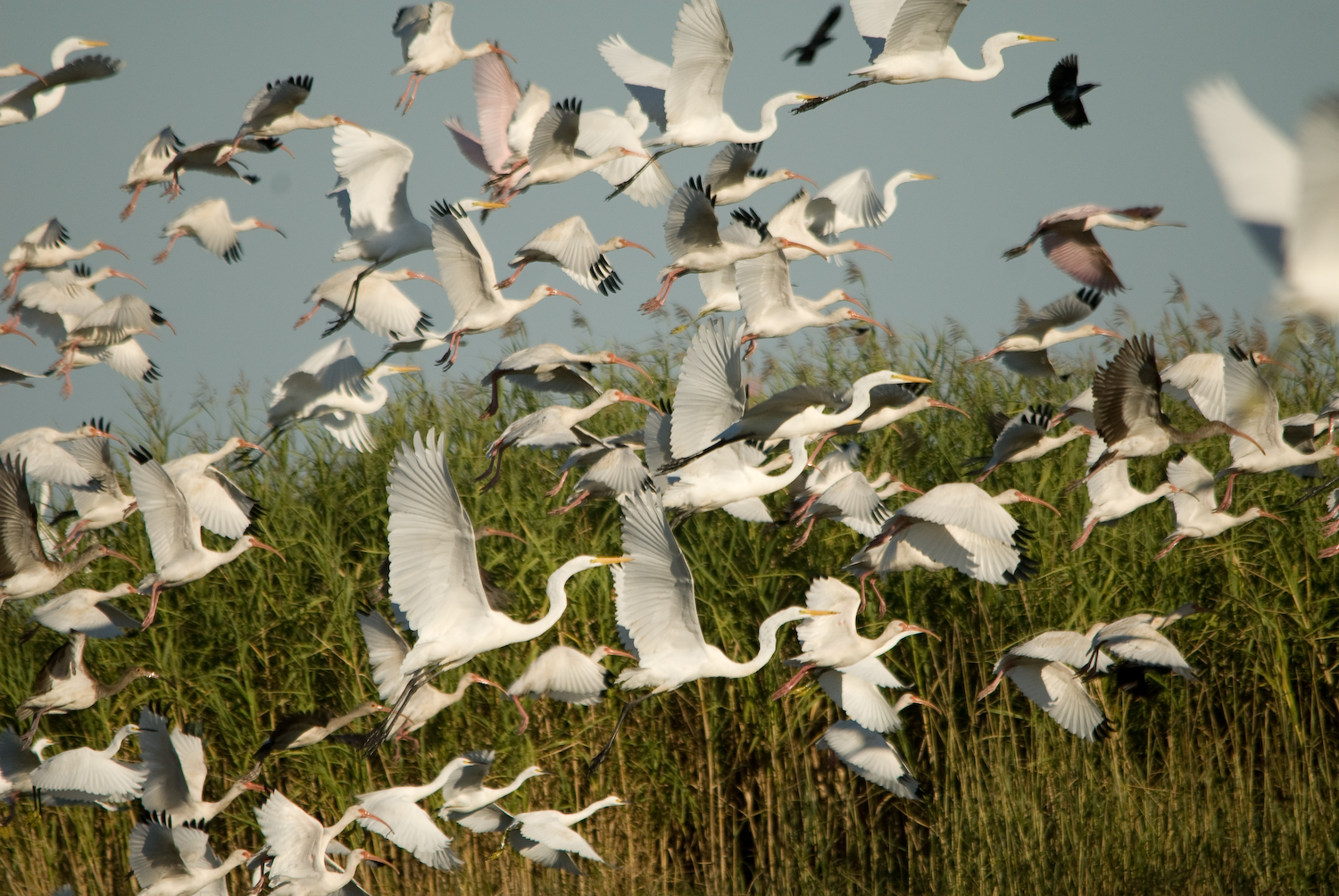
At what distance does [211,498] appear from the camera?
286 inches

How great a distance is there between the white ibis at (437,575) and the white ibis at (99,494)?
3154 mm

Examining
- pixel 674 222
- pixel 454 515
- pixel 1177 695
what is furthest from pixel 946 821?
pixel 674 222

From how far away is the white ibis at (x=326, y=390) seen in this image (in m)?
7.66

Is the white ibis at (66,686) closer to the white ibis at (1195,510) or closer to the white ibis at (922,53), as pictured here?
the white ibis at (922,53)

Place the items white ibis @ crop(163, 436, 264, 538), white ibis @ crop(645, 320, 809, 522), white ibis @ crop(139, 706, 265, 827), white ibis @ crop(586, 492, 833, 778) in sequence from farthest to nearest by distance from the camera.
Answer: white ibis @ crop(163, 436, 264, 538) < white ibis @ crop(139, 706, 265, 827) < white ibis @ crop(645, 320, 809, 522) < white ibis @ crop(586, 492, 833, 778)

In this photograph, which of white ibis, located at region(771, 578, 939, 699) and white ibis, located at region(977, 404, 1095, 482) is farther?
white ibis, located at region(977, 404, 1095, 482)

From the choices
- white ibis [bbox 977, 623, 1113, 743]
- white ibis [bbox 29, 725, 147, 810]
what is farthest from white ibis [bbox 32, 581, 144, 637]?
white ibis [bbox 977, 623, 1113, 743]

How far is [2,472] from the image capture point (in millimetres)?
6809

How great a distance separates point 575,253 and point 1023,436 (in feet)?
9.31

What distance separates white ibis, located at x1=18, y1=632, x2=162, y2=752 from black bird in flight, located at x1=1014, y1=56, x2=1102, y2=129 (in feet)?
20.0

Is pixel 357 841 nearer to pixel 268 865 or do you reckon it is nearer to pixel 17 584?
pixel 268 865

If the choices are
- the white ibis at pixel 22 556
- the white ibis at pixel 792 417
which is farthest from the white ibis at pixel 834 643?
the white ibis at pixel 22 556

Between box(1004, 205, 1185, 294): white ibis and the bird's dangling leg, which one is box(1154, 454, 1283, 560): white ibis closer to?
box(1004, 205, 1185, 294): white ibis

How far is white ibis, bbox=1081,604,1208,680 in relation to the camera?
560 centimetres
